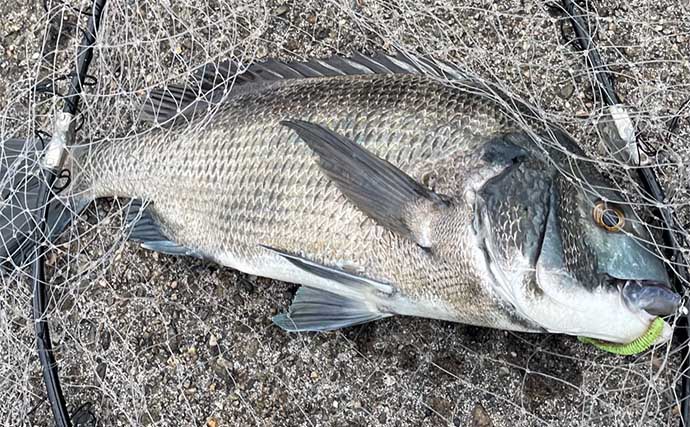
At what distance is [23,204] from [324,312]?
101 centimetres

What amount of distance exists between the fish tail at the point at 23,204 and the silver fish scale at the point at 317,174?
0.76 ft

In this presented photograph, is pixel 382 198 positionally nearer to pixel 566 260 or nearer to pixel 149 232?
pixel 566 260

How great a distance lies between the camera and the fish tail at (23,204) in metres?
2.01

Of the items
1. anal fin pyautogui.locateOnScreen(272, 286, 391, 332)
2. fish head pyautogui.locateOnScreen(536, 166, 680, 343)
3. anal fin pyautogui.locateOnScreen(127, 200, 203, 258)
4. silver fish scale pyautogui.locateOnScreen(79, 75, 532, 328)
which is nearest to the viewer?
fish head pyautogui.locateOnScreen(536, 166, 680, 343)

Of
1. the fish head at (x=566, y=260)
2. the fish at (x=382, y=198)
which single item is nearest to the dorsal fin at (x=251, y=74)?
the fish at (x=382, y=198)

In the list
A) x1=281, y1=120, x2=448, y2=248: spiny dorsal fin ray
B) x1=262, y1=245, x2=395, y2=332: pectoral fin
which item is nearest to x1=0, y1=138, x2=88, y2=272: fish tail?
x1=262, y1=245, x2=395, y2=332: pectoral fin

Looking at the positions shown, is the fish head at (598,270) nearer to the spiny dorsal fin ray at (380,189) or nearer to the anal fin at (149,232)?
the spiny dorsal fin ray at (380,189)

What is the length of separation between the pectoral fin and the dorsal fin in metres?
0.52

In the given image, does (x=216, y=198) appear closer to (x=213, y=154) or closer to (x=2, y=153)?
(x=213, y=154)

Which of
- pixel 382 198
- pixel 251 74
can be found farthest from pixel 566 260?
pixel 251 74

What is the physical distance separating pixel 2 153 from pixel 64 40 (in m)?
0.47

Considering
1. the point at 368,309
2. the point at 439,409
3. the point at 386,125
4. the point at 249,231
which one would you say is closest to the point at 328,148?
the point at 386,125

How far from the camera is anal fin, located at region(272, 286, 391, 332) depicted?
1851mm

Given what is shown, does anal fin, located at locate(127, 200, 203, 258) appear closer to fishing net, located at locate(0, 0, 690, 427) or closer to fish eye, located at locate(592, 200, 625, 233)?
fishing net, located at locate(0, 0, 690, 427)
